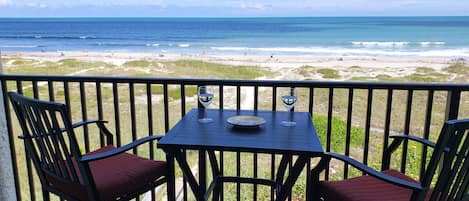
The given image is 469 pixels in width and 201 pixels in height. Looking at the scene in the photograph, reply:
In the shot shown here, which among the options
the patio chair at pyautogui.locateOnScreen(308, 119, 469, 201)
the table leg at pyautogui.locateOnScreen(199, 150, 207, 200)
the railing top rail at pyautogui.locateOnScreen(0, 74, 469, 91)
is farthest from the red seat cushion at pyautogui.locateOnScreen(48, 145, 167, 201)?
the patio chair at pyautogui.locateOnScreen(308, 119, 469, 201)

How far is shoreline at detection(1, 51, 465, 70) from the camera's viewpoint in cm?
1576

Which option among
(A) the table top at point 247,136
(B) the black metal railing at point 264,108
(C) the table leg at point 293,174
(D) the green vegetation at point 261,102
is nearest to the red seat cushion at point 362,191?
(C) the table leg at point 293,174

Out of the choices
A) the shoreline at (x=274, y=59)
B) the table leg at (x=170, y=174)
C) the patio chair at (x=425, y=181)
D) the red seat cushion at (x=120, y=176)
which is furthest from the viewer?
the shoreline at (x=274, y=59)

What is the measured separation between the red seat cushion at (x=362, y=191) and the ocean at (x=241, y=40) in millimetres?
18430

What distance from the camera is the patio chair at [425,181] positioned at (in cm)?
134

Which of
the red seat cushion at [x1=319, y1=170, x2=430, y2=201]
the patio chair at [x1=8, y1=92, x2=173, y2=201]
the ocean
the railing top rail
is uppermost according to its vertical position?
the ocean

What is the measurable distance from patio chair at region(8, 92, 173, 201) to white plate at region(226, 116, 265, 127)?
42 cm

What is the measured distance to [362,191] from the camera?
1711mm

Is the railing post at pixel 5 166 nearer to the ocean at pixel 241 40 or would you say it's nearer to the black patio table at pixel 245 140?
the black patio table at pixel 245 140

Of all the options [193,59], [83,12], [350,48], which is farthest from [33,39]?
[350,48]

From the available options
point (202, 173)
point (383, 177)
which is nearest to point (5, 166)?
point (202, 173)

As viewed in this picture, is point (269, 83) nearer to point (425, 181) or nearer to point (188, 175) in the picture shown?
point (188, 175)

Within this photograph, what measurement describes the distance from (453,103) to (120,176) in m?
1.99

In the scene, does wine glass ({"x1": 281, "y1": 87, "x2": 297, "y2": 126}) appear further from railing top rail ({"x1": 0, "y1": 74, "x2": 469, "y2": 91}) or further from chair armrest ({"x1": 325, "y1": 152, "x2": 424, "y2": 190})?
chair armrest ({"x1": 325, "y1": 152, "x2": 424, "y2": 190})
